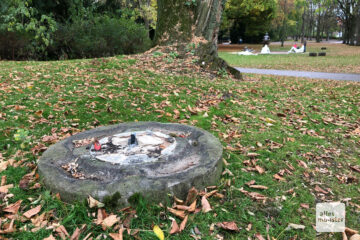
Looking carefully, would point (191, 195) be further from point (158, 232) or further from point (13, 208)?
point (13, 208)

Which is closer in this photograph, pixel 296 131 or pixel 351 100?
pixel 296 131

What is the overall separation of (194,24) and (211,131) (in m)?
4.62

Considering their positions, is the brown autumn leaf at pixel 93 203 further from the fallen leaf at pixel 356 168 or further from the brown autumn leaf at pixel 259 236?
the fallen leaf at pixel 356 168

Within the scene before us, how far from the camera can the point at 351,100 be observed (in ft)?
21.3

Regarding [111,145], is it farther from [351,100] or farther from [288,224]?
[351,100]

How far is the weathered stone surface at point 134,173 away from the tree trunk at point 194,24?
16.9 feet

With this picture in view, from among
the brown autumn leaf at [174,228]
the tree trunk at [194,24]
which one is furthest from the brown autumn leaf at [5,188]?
the tree trunk at [194,24]

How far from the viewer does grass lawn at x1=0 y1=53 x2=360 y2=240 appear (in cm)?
223

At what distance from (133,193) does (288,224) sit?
147 centimetres

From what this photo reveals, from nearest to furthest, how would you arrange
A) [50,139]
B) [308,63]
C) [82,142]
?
[82,142]
[50,139]
[308,63]

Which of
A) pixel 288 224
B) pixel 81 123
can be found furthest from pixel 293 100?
pixel 81 123

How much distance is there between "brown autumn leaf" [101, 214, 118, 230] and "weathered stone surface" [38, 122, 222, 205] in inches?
5.1

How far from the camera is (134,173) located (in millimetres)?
2350

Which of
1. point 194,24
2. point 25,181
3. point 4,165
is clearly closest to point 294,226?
point 25,181
